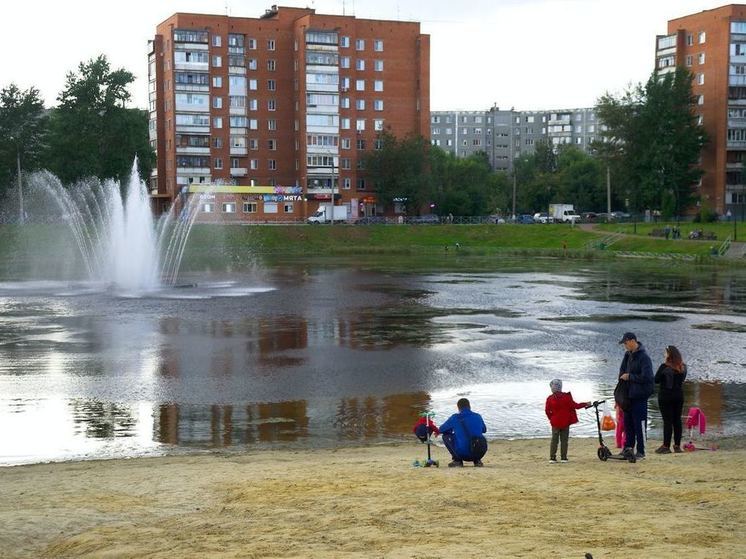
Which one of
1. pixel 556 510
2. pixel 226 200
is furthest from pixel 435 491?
pixel 226 200

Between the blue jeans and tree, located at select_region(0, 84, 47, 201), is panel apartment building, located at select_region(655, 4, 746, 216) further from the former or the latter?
the blue jeans

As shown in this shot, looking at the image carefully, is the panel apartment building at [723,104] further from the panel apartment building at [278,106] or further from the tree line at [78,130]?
the tree line at [78,130]

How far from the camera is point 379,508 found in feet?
41.6

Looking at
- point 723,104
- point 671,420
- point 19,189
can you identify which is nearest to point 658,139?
point 723,104

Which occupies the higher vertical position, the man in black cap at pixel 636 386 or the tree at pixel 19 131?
the tree at pixel 19 131

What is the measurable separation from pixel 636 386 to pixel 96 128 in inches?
4203

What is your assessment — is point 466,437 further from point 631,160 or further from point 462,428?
point 631,160

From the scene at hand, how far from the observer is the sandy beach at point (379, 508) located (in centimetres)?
1095

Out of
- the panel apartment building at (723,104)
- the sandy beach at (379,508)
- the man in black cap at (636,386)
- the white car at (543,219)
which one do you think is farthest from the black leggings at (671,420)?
the white car at (543,219)

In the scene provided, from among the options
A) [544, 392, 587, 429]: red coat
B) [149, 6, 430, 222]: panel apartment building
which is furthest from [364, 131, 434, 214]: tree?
[544, 392, 587, 429]: red coat

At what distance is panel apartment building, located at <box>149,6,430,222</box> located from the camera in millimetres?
131500

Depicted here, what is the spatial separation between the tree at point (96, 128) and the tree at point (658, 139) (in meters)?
63.7

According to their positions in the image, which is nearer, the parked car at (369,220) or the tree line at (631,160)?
the tree line at (631,160)

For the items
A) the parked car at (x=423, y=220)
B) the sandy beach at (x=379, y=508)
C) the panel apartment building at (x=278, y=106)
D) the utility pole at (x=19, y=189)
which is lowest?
the sandy beach at (x=379, y=508)
